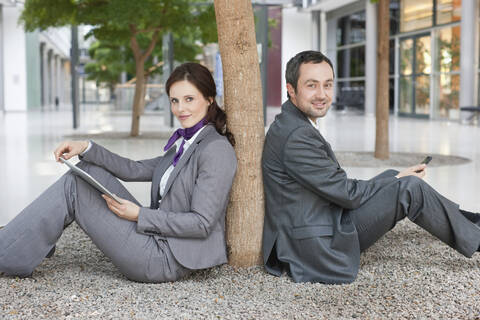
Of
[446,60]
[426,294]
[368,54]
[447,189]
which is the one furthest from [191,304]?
[368,54]

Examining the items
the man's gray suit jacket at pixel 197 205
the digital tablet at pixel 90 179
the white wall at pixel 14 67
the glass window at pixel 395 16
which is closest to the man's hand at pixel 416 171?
the man's gray suit jacket at pixel 197 205

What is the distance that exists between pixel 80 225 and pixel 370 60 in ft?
88.9

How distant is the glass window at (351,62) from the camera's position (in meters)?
31.7

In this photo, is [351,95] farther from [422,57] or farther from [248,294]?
[248,294]

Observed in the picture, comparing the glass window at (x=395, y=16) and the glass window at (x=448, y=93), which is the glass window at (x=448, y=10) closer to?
the glass window at (x=448, y=93)

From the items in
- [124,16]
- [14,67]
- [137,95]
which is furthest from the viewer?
[14,67]

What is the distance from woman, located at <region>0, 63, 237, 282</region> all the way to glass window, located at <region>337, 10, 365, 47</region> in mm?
29730

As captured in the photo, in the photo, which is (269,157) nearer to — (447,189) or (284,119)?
(284,119)

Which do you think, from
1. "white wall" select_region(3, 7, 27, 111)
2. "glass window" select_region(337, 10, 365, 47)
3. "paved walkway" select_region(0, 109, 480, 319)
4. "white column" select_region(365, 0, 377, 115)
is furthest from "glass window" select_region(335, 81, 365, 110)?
"paved walkway" select_region(0, 109, 480, 319)

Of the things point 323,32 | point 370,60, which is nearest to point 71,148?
point 370,60

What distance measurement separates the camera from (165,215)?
2.97 m

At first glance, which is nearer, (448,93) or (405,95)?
(448,93)

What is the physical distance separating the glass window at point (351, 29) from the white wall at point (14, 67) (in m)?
17.3

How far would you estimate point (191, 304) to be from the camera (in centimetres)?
282
